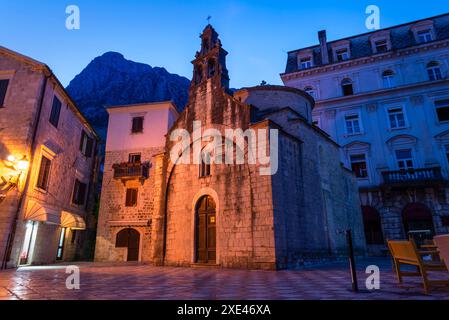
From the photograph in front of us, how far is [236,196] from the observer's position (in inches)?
493

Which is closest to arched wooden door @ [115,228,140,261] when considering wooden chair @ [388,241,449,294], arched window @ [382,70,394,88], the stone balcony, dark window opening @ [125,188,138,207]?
dark window opening @ [125,188,138,207]

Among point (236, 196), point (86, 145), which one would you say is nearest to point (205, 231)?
point (236, 196)

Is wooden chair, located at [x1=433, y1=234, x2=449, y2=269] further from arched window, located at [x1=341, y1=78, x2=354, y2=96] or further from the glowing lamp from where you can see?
arched window, located at [x1=341, y1=78, x2=354, y2=96]

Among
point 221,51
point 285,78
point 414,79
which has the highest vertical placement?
point 285,78

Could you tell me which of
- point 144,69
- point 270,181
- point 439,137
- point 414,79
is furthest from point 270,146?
point 144,69

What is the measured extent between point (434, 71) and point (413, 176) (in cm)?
954

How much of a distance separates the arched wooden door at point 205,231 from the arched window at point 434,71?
2241cm

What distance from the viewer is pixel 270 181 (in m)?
11.4

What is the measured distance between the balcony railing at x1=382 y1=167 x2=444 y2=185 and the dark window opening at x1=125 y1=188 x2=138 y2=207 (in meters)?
19.0

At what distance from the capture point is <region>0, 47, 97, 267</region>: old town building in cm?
1296

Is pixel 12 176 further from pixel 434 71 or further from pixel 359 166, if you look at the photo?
A: pixel 434 71

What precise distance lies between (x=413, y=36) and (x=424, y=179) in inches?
523

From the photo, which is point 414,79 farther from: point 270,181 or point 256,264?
point 256,264

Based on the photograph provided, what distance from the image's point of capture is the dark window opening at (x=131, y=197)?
20.7 m
